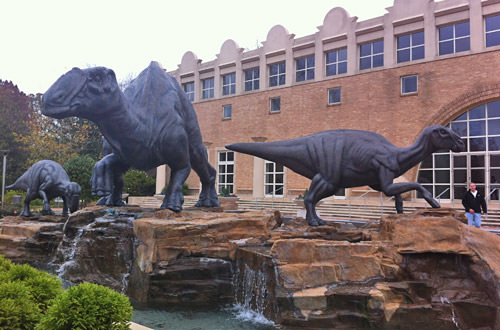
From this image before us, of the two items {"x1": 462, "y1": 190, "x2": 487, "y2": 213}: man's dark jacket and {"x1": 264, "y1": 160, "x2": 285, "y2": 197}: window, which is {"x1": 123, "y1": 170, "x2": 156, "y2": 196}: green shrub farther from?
{"x1": 462, "y1": 190, "x2": 487, "y2": 213}: man's dark jacket

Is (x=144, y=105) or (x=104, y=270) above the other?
(x=144, y=105)

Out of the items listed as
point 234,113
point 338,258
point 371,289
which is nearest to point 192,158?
point 338,258

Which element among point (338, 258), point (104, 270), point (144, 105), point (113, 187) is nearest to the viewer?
point (338, 258)

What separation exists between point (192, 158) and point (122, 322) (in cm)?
536

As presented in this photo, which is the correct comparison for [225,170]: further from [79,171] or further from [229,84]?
[79,171]

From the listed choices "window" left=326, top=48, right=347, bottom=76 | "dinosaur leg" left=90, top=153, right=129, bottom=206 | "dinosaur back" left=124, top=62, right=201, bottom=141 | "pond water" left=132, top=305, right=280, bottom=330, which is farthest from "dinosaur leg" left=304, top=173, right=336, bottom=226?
"window" left=326, top=48, right=347, bottom=76

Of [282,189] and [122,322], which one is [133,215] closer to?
[122,322]

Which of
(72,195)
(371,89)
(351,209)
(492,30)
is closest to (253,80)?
(371,89)

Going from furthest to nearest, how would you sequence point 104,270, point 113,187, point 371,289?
point 113,187 → point 104,270 → point 371,289

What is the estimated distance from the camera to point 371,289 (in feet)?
15.1

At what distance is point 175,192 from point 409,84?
17.9 m

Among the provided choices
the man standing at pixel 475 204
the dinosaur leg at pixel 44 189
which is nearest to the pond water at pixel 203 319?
the dinosaur leg at pixel 44 189

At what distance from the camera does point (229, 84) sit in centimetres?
2856

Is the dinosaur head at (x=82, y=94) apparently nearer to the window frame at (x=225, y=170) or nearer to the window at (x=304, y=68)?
the window at (x=304, y=68)
